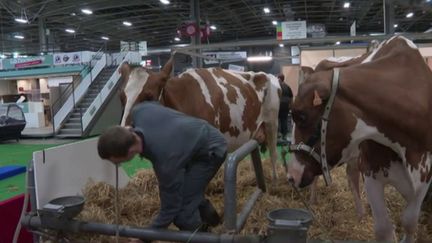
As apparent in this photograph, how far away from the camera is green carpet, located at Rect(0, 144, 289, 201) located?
6.77 metres

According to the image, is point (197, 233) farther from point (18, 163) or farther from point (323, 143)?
point (18, 163)

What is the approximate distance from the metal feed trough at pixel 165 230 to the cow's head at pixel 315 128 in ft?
0.98

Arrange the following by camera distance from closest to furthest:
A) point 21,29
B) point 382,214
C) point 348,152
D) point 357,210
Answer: point 348,152
point 382,214
point 357,210
point 21,29

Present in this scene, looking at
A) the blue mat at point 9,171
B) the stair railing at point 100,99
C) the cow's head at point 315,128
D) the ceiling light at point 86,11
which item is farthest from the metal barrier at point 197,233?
the ceiling light at point 86,11

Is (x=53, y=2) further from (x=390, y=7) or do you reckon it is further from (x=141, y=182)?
(x=141, y=182)

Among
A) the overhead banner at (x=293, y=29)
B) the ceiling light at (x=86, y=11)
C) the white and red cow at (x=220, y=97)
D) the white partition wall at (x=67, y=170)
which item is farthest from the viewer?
the ceiling light at (x=86, y=11)

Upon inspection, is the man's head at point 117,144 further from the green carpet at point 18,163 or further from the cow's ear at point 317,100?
the green carpet at point 18,163

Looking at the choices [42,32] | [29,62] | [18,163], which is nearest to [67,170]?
[18,163]

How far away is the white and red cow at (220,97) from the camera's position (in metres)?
3.57

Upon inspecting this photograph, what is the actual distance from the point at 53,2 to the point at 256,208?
1900 cm

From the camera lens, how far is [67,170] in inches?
137

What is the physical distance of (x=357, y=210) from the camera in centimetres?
379

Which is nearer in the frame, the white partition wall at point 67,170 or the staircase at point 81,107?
the white partition wall at point 67,170

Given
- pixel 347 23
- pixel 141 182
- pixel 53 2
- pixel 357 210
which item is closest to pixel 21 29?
pixel 53 2
